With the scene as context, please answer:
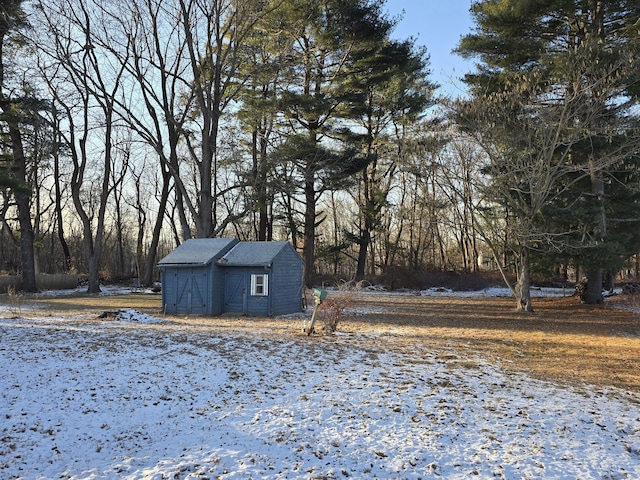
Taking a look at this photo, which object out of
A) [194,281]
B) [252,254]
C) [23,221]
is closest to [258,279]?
[252,254]

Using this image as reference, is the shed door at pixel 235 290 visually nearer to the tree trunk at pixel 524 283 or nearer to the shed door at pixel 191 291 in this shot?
the shed door at pixel 191 291

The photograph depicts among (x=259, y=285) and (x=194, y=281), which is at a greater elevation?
(x=194, y=281)

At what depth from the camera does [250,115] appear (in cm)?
2186

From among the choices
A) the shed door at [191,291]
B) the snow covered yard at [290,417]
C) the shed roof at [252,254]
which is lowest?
the snow covered yard at [290,417]

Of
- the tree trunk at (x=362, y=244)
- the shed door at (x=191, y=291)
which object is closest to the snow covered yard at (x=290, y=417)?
the shed door at (x=191, y=291)

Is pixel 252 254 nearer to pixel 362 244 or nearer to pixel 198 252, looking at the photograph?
pixel 198 252

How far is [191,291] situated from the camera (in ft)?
49.5

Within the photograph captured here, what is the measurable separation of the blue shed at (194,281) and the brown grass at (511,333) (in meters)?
0.70

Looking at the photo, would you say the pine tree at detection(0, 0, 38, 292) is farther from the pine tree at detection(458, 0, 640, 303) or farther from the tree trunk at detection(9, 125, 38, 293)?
the pine tree at detection(458, 0, 640, 303)

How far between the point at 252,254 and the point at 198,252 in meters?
1.92

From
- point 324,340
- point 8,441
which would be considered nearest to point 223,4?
point 324,340

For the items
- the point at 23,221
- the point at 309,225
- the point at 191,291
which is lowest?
the point at 191,291

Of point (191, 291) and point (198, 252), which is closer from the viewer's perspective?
point (191, 291)

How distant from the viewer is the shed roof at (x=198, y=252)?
14.8m
